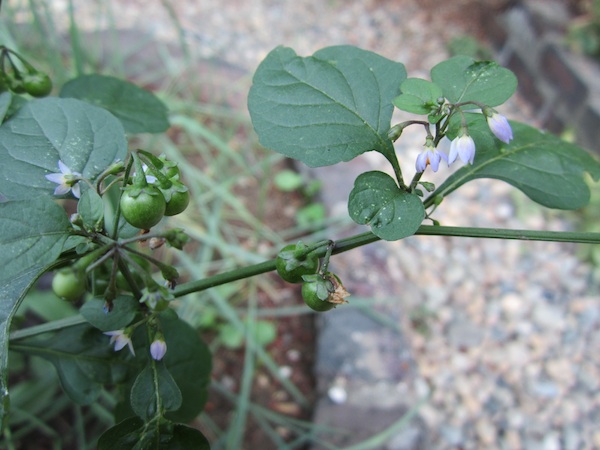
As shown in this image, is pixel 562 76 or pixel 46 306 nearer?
pixel 46 306

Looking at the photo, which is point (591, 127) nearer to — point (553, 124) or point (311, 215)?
point (553, 124)

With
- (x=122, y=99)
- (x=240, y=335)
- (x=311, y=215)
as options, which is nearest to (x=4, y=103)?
(x=122, y=99)

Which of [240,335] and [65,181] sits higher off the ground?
[65,181]

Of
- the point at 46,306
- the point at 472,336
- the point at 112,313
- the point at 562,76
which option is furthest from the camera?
the point at 562,76

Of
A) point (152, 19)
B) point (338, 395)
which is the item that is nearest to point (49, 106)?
point (338, 395)

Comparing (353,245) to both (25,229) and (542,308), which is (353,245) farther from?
(542,308)

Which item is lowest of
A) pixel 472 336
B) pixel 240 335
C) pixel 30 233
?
pixel 240 335

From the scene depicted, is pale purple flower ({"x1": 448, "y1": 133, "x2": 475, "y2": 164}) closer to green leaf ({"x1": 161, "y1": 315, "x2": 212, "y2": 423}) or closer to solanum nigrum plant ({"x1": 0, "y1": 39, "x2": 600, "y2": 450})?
solanum nigrum plant ({"x1": 0, "y1": 39, "x2": 600, "y2": 450})

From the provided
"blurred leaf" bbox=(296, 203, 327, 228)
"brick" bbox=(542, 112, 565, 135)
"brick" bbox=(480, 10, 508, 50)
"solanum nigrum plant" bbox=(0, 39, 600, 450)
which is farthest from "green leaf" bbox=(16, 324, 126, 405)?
"brick" bbox=(480, 10, 508, 50)
